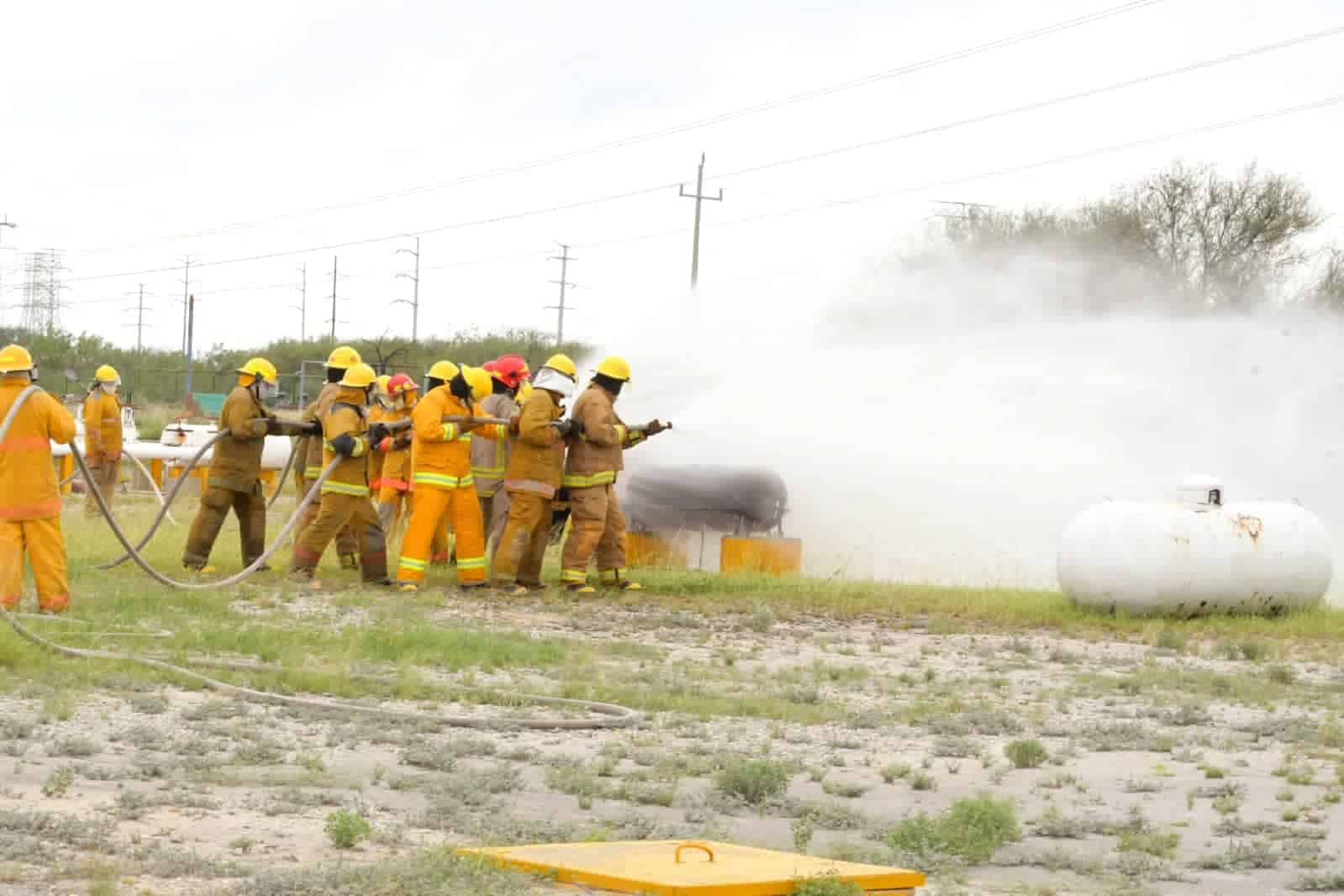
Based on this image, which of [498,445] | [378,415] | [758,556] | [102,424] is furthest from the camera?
[102,424]

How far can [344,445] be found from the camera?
16359 mm

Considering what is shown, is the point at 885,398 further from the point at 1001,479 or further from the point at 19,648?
the point at 19,648

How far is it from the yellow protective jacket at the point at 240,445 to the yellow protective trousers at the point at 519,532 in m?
2.31

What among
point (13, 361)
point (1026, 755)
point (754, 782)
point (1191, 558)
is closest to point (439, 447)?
point (13, 361)

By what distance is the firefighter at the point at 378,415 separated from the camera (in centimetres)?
1945

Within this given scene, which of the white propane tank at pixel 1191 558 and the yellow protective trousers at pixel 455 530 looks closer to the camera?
the white propane tank at pixel 1191 558

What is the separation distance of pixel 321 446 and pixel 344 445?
3.17 meters

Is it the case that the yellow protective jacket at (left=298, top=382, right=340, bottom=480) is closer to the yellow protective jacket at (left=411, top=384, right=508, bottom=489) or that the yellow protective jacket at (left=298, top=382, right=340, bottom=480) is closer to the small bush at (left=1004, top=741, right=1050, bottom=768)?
the yellow protective jacket at (left=411, top=384, right=508, bottom=489)

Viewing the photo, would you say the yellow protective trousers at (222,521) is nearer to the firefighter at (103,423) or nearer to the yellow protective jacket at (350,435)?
the yellow protective jacket at (350,435)

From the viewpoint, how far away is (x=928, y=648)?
557 inches

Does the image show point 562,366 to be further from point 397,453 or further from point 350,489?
point 397,453

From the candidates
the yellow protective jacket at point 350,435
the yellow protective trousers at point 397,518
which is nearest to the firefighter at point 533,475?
the yellow protective trousers at point 397,518

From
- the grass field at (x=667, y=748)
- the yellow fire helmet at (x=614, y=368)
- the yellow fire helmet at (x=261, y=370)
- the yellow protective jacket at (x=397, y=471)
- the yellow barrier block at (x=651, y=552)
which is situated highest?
the yellow fire helmet at (x=614, y=368)

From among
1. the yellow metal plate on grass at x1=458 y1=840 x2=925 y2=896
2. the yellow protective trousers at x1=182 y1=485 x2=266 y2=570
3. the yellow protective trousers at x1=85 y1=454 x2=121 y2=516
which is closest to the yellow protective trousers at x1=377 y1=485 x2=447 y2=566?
the yellow protective trousers at x1=182 y1=485 x2=266 y2=570
